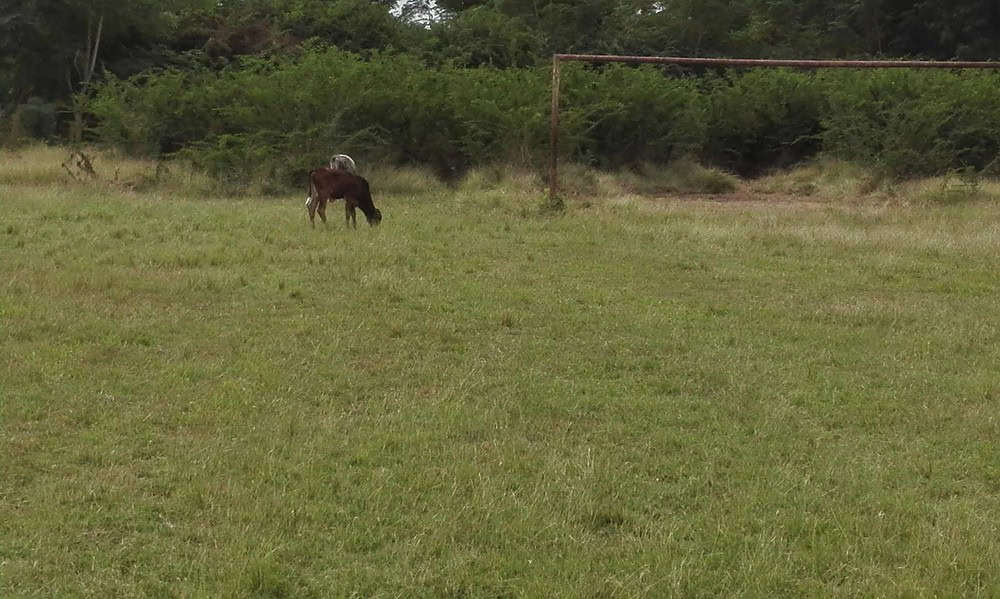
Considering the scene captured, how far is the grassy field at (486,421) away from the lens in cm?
421

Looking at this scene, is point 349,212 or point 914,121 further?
point 914,121

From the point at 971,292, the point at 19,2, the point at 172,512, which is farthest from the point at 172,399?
the point at 19,2

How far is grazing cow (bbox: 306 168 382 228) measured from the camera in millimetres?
13852

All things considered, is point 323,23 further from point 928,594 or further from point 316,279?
point 928,594

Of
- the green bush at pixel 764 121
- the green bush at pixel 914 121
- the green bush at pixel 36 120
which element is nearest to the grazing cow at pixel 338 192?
the green bush at pixel 914 121

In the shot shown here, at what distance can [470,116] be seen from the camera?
22.0 meters

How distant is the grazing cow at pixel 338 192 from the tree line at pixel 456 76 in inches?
249

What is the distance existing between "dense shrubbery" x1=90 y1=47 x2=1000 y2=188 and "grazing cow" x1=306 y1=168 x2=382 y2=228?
249 inches

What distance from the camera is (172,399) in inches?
248

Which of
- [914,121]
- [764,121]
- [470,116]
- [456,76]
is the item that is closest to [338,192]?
[470,116]

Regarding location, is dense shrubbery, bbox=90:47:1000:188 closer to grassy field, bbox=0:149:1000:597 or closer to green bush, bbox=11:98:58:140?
green bush, bbox=11:98:58:140

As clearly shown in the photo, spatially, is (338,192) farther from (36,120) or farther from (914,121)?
(36,120)

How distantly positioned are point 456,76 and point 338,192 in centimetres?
1013

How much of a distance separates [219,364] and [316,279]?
3367 mm
